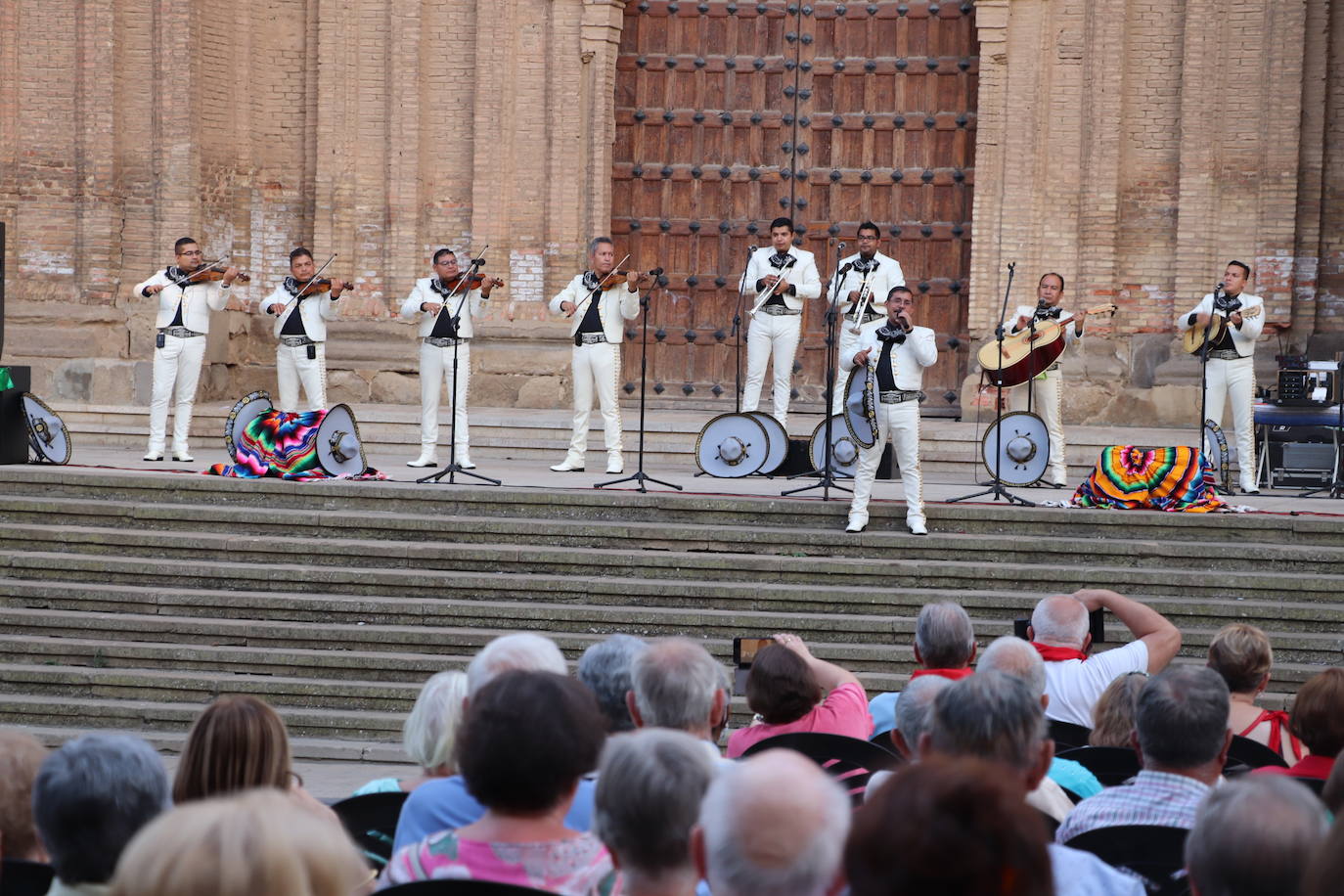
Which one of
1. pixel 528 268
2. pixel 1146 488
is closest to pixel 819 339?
pixel 528 268

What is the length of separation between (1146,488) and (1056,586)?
1.38 meters

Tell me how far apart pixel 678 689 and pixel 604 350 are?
8.90 meters

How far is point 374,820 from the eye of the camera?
14.3 ft

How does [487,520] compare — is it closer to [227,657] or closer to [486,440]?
[227,657]

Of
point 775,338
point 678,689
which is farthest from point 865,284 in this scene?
point 678,689

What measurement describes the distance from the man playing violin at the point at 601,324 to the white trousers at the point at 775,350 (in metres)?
1.32

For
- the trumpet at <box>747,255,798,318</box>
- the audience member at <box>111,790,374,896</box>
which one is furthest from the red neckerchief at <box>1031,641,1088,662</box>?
the trumpet at <box>747,255,798,318</box>

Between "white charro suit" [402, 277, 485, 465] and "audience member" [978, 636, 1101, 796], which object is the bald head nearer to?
"audience member" [978, 636, 1101, 796]

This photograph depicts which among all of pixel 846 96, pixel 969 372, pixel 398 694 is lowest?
pixel 398 694

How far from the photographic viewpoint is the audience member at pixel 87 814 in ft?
10.5

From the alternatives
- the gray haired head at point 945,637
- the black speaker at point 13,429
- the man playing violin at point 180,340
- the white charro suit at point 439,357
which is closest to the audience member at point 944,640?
the gray haired head at point 945,637

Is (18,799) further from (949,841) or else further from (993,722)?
(949,841)

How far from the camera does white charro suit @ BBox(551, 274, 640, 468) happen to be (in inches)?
506

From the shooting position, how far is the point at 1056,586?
9.82 meters
